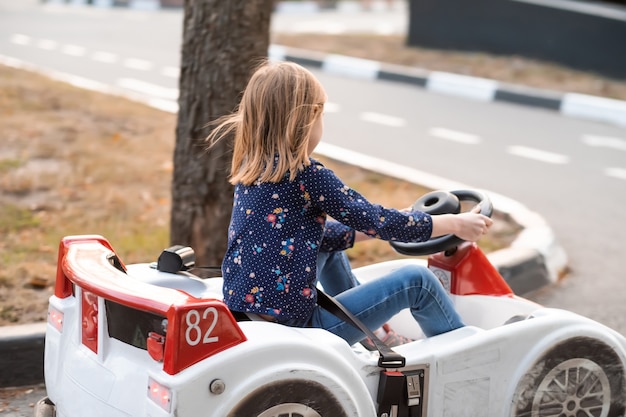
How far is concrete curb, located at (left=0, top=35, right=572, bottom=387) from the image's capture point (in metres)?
3.52

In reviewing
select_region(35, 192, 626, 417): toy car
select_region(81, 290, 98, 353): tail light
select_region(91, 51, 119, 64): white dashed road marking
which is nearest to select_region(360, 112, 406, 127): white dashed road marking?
select_region(91, 51, 119, 64): white dashed road marking

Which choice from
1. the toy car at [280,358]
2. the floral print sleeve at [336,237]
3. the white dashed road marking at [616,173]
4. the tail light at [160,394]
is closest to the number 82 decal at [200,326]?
the toy car at [280,358]

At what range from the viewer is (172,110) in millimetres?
9094

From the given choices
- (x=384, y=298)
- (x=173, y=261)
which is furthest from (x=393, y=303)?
(x=173, y=261)

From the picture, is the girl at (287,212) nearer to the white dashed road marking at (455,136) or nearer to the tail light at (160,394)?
the tail light at (160,394)

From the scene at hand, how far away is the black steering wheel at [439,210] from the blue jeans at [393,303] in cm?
26

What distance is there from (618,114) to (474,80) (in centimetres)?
190

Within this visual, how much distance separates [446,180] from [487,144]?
1.53m

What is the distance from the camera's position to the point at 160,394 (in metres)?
2.38

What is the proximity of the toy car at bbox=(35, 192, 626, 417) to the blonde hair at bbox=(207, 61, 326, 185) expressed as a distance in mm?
458

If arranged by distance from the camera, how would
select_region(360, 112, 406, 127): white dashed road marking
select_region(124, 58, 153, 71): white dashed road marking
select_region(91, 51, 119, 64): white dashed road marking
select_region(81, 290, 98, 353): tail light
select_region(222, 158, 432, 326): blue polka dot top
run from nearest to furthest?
select_region(81, 290, 98, 353): tail light → select_region(222, 158, 432, 326): blue polka dot top → select_region(360, 112, 406, 127): white dashed road marking → select_region(124, 58, 153, 71): white dashed road marking → select_region(91, 51, 119, 64): white dashed road marking

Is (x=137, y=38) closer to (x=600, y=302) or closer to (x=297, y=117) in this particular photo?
(x=600, y=302)

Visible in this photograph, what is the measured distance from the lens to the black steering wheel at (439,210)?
3.16m

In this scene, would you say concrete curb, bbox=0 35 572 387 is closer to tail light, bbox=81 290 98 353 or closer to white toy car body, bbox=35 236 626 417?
white toy car body, bbox=35 236 626 417
